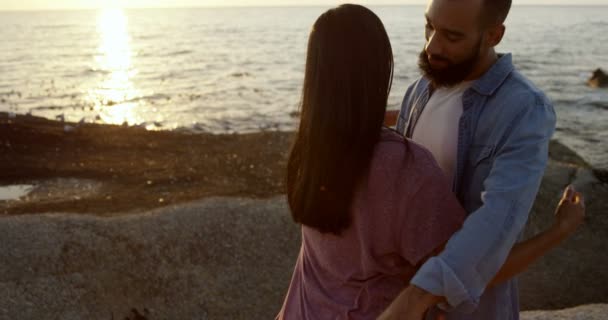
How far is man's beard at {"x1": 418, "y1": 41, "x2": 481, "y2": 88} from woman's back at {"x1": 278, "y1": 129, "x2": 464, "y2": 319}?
59cm

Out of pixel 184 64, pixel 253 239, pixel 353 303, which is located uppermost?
pixel 353 303

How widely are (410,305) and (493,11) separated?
1117mm

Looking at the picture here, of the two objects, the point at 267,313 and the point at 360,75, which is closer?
the point at 360,75

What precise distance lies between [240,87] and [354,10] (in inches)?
946

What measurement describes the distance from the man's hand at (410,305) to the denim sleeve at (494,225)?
0.07 feet

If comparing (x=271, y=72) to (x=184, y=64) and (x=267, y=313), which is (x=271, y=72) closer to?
(x=184, y=64)

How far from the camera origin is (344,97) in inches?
70.9

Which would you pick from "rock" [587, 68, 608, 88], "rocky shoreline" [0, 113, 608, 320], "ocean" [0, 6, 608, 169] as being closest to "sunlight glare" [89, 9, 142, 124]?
"ocean" [0, 6, 608, 169]

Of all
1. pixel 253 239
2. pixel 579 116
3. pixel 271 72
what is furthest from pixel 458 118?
pixel 271 72

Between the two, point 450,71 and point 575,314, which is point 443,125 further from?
point 575,314

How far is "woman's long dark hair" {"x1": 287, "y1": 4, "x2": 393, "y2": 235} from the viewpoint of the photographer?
5.90 ft

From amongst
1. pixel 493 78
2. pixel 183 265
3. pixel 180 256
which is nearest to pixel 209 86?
pixel 180 256

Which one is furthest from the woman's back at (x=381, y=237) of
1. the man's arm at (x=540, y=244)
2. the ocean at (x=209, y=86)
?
the ocean at (x=209, y=86)

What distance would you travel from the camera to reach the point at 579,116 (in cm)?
1942
